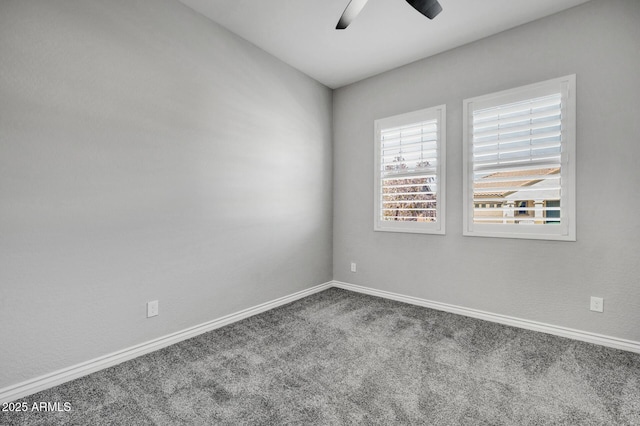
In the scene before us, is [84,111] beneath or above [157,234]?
above

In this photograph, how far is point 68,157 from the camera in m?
1.83

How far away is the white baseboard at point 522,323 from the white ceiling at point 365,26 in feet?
8.50

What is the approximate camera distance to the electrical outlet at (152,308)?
2.21m

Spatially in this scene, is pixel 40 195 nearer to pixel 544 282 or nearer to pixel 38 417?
pixel 38 417

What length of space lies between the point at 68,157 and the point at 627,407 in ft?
11.3

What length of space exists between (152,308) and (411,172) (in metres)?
2.75

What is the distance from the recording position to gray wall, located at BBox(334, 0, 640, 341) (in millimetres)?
2240

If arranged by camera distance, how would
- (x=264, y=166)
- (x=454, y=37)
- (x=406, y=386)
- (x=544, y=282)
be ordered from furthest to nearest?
(x=264, y=166) → (x=454, y=37) → (x=544, y=282) → (x=406, y=386)

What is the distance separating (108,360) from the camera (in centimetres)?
199

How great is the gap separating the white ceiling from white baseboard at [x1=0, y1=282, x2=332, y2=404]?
261 centimetres

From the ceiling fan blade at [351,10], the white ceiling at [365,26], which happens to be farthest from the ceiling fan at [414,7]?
the white ceiling at [365,26]

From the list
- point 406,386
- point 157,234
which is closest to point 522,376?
point 406,386

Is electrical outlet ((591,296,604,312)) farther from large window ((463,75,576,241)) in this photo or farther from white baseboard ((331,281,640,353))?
large window ((463,75,576,241))

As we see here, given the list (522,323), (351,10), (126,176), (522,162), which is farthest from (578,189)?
(126,176)
